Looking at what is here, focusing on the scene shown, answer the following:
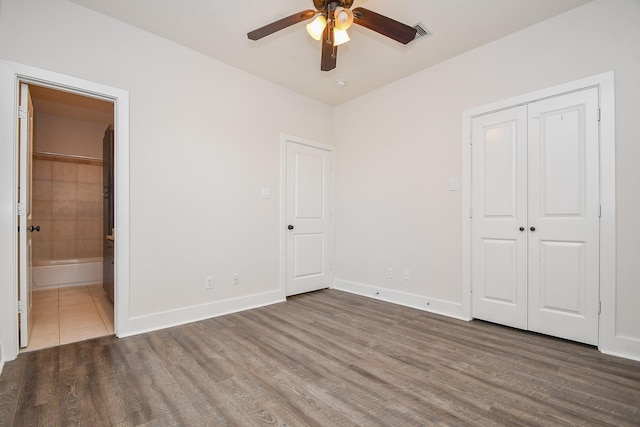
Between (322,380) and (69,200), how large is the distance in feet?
17.7

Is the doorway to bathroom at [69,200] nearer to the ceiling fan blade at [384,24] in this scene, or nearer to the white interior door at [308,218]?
the white interior door at [308,218]

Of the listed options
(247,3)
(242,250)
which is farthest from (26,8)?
(242,250)

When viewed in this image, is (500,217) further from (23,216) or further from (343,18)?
(23,216)

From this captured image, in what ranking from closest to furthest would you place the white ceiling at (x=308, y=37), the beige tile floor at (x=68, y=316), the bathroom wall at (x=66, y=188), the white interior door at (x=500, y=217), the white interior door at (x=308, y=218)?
the white ceiling at (x=308, y=37) → the beige tile floor at (x=68, y=316) → the white interior door at (x=500, y=217) → the white interior door at (x=308, y=218) → the bathroom wall at (x=66, y=188)

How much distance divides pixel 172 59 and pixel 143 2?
0.58 metres

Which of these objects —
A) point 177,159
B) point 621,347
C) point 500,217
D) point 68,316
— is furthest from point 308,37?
point 68,316

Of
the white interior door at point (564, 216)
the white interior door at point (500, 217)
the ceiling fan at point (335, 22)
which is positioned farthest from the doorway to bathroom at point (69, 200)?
the white interior door at point (564, 216)

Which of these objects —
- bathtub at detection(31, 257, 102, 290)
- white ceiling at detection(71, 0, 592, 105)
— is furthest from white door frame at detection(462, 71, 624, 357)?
bathtub at detection(31, 257, 102, 290)

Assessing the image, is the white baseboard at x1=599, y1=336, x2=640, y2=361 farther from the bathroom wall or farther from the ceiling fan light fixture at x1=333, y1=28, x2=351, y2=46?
the bathroom wall

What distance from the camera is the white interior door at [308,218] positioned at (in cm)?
395

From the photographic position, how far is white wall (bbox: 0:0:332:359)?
229cm

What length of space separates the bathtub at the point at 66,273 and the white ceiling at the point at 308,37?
12.5ft

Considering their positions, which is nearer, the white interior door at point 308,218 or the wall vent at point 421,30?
the wall vent at point 421,30

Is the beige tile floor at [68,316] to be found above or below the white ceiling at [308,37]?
below
